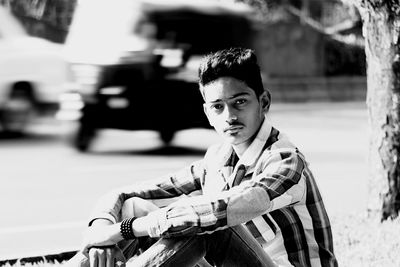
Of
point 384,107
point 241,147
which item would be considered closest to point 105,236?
point 241,147

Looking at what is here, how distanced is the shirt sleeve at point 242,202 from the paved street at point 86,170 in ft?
8.16

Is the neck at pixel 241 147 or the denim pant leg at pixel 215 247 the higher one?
the neck at pixel 241 147

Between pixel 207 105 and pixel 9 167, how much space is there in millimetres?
7426

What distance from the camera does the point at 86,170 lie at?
985cm

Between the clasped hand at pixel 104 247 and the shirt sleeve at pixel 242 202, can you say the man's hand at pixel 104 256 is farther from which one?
the shirt sleeve at pixel 242 202

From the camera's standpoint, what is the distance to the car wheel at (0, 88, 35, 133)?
42.2 ft

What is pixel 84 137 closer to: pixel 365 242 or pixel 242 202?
pixel 365 242

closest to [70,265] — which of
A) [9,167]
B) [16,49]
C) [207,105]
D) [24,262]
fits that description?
[207,105]

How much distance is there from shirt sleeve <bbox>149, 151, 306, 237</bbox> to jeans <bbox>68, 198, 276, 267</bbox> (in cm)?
4

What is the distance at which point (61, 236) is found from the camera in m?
6.22

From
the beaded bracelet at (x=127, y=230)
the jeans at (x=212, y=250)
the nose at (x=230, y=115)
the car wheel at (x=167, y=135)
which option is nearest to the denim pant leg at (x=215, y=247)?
the jeans at (x=212, y=250)

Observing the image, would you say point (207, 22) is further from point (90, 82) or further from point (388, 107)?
point (388, 107)

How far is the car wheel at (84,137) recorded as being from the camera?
11.2 meters

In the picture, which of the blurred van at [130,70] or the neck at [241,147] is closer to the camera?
the neck at [241,147]
